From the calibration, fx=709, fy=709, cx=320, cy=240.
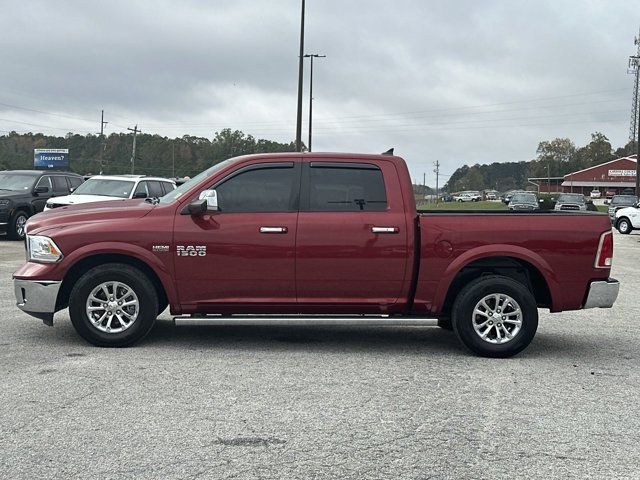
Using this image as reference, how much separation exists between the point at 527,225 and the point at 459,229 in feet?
2.18

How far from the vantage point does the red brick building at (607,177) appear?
432ft

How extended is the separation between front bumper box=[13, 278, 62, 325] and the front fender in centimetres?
365

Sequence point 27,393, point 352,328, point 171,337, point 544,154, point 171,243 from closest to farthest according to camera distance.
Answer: point 27,393 → point 171,243 → point 171,337 → point 352,328 → point 544,154

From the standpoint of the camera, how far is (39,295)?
22.1ft

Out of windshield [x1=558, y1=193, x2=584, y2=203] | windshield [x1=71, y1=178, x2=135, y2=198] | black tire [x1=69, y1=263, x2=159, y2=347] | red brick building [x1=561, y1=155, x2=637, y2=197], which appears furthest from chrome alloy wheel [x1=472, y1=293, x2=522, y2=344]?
red brick building [x1=561, y1=155, x2=637, y2=197]

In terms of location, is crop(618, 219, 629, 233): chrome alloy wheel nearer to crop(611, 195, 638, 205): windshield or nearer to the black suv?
crop(611, 195, 638, 205): windshield

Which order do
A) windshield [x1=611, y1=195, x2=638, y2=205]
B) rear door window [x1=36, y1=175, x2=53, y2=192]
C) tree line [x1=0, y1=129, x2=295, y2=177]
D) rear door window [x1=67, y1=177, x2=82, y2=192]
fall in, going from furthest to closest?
tree line [x1=0, y1=129, x2=295, y2=177] → windshield [x1=611, y1=195, x2=638, y2=205] → rear door window [x1=67, y1=177, x2=82, y2=192] → rear door window [x1=36, y1=175, x2=53, y2=192]

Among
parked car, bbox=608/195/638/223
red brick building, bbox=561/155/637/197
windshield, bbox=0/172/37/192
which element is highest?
red brick building, bbox=561/155/637/197

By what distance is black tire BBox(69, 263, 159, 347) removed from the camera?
6.71m

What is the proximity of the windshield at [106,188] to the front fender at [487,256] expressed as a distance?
39.4 feet

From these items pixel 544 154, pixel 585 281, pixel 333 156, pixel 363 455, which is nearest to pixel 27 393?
pixel 363 455

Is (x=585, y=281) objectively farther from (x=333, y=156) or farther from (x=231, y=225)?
(x=231, y=225)

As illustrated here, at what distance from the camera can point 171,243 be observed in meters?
6.73

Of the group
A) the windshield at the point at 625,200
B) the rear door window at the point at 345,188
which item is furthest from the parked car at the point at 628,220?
the rear door window at the point at 345,188
